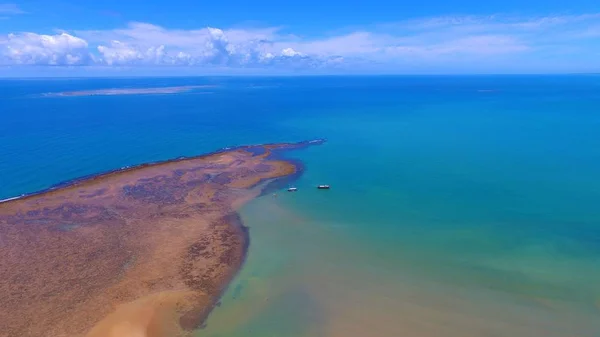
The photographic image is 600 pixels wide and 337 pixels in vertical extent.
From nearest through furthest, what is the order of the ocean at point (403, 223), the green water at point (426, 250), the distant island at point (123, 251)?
the green water at point (426, 250)
the distant island at point (123, 251)
the ocean at point (403, 223)

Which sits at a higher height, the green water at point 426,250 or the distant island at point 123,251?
the green water at point 426,250

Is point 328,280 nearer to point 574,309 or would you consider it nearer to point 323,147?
point 574,309

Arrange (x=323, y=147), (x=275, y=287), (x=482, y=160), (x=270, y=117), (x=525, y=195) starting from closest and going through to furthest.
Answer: (x=275, y=287)
(x=525, y=195)
(x=482, y=160)
(x=323, y=147)
(x=270, y=117)

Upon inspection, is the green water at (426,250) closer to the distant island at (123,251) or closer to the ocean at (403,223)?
the ocean at (403,223)

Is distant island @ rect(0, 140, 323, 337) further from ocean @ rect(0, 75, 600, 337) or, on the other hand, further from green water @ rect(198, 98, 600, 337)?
green water @ rect(198, 98, 600, 337)

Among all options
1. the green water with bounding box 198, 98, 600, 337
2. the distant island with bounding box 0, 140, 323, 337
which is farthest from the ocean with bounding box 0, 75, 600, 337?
the distant island with bounding box 0, 140, 323, 337

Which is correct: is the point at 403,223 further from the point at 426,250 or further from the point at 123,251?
the point at 123,251

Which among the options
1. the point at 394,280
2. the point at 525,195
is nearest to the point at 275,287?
the point at 394,280

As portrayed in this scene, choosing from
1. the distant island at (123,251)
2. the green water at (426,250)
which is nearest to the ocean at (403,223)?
the green water at (426,250)
